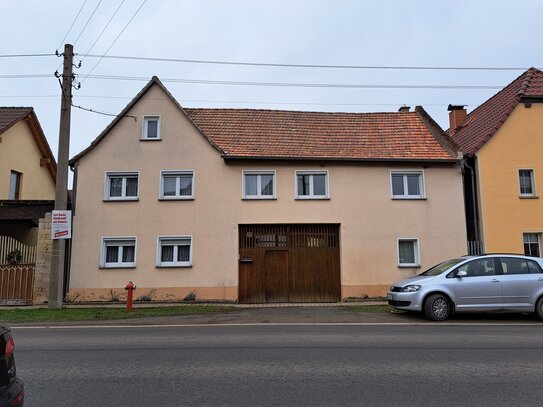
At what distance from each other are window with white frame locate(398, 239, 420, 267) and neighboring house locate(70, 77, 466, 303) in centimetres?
4

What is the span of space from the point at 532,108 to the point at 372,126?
6.49m

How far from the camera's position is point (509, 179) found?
1797cm

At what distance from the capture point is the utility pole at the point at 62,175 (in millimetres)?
14289

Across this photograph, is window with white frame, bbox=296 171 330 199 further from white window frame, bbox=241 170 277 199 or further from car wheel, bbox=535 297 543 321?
car wheel, bbox=535 297 543 321

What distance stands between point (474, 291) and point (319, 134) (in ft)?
31.9

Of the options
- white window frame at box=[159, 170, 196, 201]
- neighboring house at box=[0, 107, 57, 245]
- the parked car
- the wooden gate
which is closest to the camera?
the parked car

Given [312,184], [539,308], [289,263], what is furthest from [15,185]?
[539,308]

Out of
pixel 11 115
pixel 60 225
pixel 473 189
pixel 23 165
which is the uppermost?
pixel 11 115

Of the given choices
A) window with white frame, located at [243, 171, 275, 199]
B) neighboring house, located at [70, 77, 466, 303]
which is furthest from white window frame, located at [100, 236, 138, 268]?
window with white frame, located at [243, 171, 275, 199]

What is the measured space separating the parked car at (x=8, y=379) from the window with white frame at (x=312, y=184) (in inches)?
566

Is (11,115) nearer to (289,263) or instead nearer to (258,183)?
(258,183)

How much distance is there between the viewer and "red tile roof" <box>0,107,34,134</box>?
21.9 meters

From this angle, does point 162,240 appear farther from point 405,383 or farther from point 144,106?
point 405,383

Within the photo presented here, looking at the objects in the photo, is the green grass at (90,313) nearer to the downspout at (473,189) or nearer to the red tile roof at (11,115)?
the downspout at (473,189)
